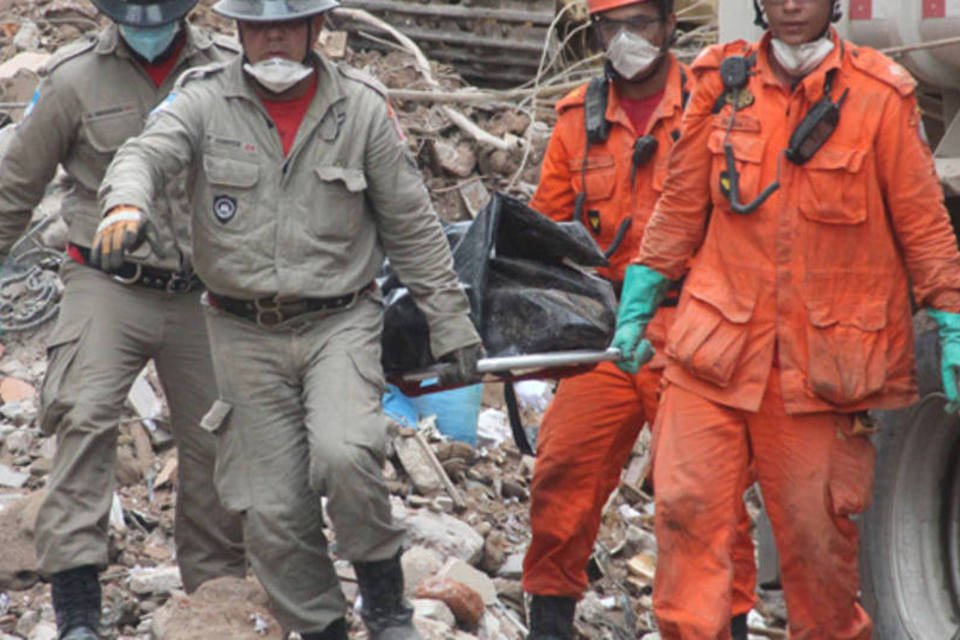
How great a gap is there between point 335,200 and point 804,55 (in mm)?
1339

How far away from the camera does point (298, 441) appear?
5.46 m

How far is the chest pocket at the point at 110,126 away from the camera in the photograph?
19.7 feet

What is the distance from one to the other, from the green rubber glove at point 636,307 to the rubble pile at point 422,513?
42.8 inches

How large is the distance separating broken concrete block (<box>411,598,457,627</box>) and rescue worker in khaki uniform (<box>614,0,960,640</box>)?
1.11 metres

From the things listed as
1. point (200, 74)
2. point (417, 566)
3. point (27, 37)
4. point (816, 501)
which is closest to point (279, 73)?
point (200, 74)

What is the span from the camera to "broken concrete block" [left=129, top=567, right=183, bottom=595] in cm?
676

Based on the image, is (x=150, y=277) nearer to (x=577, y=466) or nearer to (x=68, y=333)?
(x=68, y=333)

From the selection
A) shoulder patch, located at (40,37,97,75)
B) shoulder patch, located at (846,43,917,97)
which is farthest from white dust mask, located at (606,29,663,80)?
shoulder patch, located at (40,37,97,75)

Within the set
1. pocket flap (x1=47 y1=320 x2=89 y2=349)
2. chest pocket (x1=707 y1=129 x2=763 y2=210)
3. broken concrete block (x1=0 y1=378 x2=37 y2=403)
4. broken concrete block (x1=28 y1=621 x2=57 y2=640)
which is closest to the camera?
chest pocket (x1=707 y1=129 x2=763 y2=210)

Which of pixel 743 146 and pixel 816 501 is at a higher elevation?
pixel 743 146

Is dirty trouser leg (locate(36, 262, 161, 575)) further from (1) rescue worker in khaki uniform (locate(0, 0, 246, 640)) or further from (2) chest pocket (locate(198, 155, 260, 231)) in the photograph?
(2) chest pocket (locate(198, 155, 260, 231))

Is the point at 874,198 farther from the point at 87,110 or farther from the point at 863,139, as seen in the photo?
the point at 87,110

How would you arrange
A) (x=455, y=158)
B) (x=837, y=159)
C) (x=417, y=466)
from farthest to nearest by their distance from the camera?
(x=455, y=158), (x=417, y=466), (x=837, y=159)

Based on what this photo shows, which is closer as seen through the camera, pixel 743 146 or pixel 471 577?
pixel 743 146
